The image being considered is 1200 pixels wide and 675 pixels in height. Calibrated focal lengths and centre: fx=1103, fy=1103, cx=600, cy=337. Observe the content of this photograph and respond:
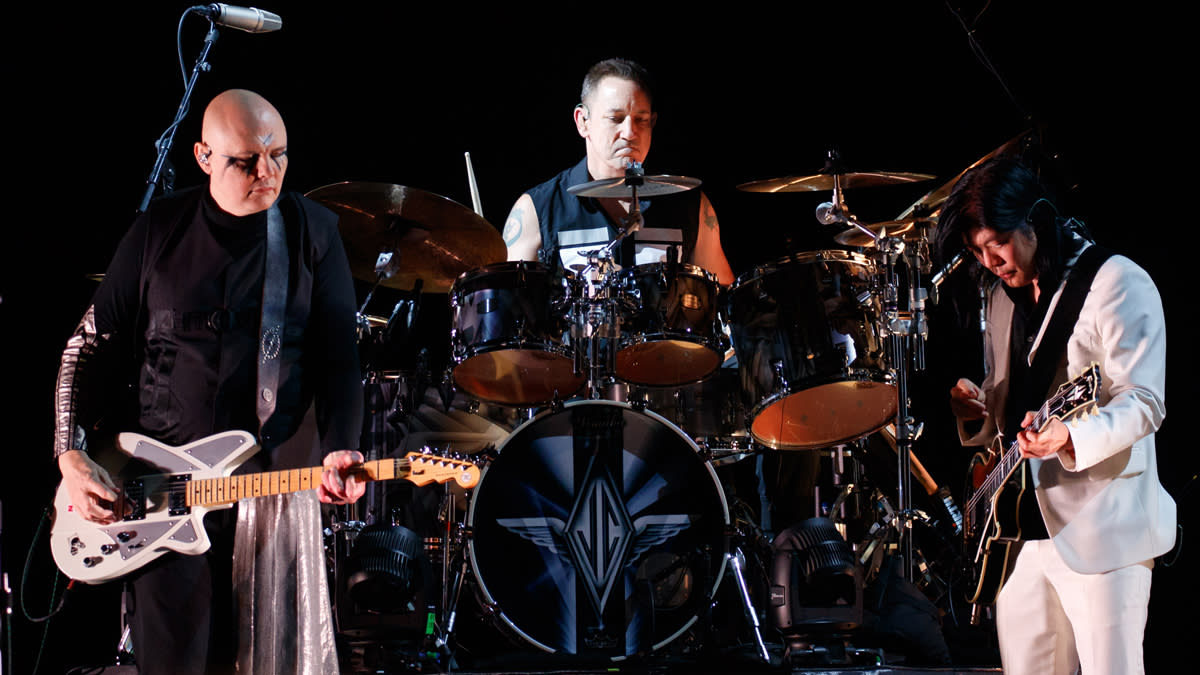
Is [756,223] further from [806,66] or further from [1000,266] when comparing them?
Answer: [1000,266]

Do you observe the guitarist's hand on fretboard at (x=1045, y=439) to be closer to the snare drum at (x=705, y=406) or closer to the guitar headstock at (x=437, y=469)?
the guitar headstock at (x=437, y=469)

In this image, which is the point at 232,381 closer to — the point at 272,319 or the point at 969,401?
the point at 272,319

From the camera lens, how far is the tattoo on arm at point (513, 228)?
5500 mm

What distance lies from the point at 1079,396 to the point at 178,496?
2354 millimetres

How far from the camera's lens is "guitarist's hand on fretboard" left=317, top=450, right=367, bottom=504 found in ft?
9.28

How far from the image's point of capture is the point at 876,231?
16.6ft

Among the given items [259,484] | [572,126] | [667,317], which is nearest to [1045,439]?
[667,317]

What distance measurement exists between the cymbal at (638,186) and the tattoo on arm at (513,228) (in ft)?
1.90

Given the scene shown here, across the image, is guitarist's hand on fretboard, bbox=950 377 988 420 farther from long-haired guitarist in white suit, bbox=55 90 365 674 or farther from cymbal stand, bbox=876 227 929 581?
long-haired guitarist in white suit, bbox=55 90 365 674

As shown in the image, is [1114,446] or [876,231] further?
[876,231]

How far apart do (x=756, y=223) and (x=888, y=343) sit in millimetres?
1938

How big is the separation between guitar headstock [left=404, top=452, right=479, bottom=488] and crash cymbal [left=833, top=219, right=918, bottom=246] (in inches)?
95.5

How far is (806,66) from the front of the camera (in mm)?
5992

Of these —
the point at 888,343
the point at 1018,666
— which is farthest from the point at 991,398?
the point at 888,343
